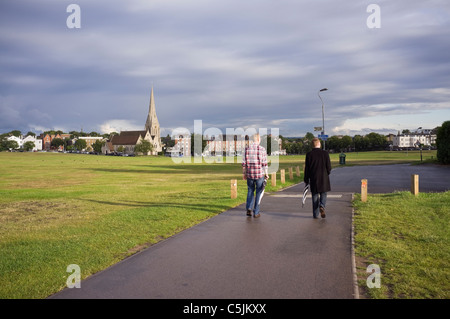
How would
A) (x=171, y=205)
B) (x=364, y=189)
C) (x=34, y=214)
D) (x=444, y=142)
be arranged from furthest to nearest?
(x=444, y=142)
(x=171, y=205)
(x=364, y=189)
(x=34, y=214)

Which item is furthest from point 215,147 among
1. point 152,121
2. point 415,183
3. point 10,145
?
point 415,183

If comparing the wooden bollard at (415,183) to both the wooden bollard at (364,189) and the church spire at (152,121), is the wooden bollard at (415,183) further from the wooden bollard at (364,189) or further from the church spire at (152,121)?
the church spire at (152,121)

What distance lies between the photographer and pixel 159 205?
12180mm

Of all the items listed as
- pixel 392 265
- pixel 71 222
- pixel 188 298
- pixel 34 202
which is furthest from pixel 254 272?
pixel 34 202

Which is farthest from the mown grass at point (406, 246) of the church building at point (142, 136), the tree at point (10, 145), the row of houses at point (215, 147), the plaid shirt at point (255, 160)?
the tree at point (10, 145)

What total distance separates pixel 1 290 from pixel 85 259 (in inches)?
55.1

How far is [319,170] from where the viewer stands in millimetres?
9039

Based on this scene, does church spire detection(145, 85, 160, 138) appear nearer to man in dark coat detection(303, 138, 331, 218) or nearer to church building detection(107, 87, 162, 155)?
church building detection(107, 87, 162, 155)

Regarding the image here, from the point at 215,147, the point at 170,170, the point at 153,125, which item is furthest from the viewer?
the point at 153,125

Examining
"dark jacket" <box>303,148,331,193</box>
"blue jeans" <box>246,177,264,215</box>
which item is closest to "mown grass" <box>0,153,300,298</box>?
"blue jeans" <box>246,177,264,215</box>

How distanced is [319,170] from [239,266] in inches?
176

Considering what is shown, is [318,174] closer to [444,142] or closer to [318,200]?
[318,200]

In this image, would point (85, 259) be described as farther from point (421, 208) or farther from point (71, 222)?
point (421, 208)

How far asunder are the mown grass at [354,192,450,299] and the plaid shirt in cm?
267
